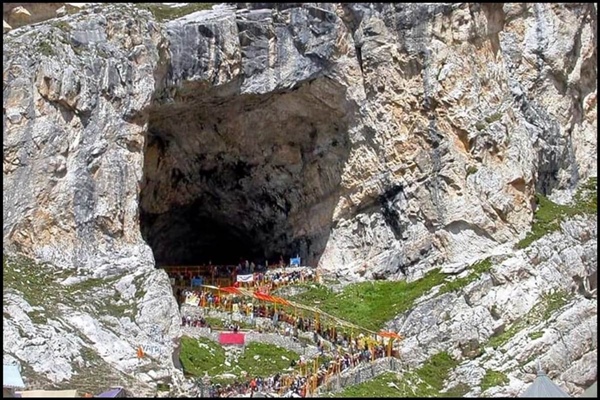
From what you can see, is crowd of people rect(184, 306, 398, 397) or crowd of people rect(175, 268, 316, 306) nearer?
crowd of people rect(184, 306, 398, 397)

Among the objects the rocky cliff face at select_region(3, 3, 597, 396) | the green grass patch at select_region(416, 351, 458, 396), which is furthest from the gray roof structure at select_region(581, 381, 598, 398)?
the rocky cliff face at select_region(3, 3, 597, 396)

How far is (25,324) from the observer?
28.4 m

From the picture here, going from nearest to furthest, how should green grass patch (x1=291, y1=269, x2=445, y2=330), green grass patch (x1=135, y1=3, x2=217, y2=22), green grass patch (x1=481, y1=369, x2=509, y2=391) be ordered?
green grass patch (x1=481, y1=369, x2=509, y2=391), green grass patch (x1=291, y1=269, x2=445, y2=330), green grass patch (x1=135, y1=3, x2=217, y2=22)

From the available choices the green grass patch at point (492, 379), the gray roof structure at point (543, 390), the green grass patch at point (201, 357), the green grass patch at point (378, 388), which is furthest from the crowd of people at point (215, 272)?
the gray roof structure at point (543, 390)

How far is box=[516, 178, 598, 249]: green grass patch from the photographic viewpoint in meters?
38.7

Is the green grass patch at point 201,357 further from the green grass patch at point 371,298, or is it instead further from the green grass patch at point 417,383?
the green grass patch at point 371,298

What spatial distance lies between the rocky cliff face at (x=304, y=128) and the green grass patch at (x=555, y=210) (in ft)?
2.30

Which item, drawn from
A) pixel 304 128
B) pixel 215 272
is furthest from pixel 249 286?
pixel 304 128

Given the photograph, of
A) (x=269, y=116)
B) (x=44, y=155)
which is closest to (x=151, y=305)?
(x=44, y=155)

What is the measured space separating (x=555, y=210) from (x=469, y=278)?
6814 mm

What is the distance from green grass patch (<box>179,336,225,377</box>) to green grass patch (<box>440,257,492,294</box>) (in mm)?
9389

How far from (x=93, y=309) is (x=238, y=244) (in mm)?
23154

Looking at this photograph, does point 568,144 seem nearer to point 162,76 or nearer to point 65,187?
point 162,76

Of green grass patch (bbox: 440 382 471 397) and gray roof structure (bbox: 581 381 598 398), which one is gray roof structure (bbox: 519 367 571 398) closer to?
green grass patch (bbox: 440 382 471 397)
